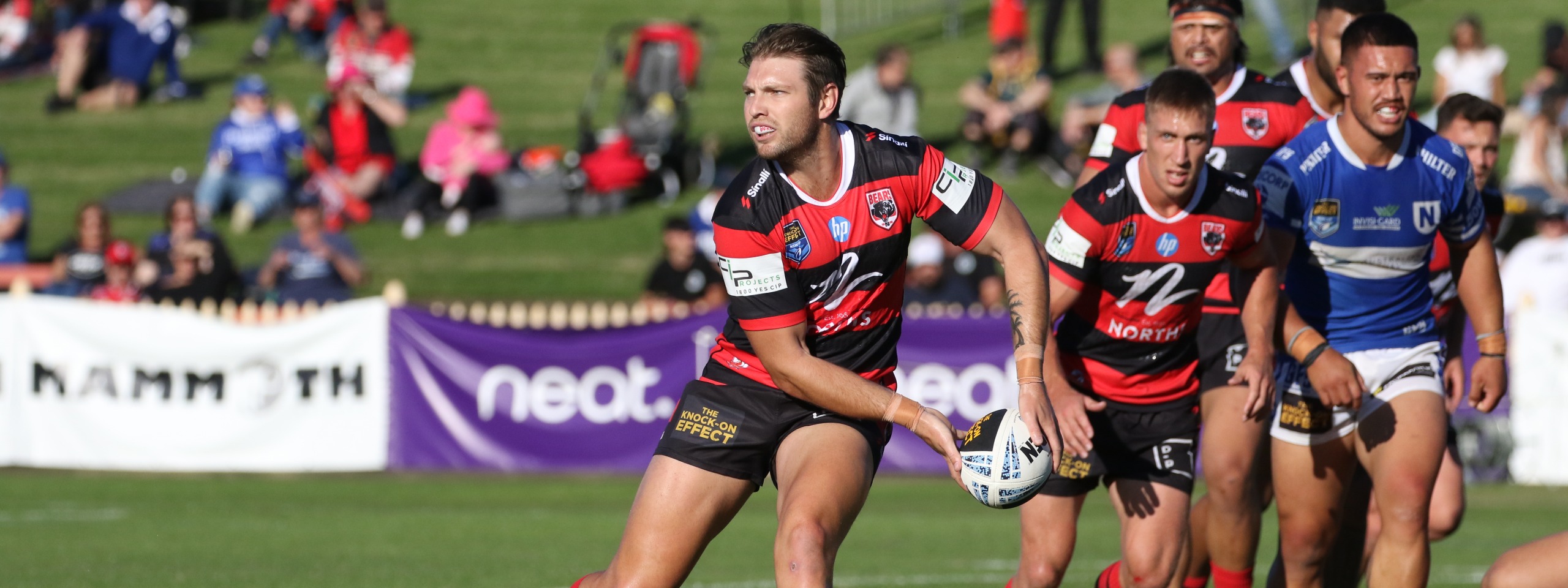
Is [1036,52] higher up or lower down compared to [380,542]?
higher up

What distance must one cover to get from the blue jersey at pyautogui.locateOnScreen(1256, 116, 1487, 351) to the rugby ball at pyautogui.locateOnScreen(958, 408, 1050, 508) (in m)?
2.02

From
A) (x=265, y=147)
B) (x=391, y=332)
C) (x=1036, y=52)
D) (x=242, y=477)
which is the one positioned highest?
(x=1036, y=52)

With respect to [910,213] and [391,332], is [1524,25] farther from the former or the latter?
[910,213]

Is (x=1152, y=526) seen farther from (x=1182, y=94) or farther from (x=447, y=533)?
(x=447, y=533)

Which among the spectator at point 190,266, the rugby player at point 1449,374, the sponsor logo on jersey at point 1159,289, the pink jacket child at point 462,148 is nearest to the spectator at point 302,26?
the pink jacket child at point 462,148

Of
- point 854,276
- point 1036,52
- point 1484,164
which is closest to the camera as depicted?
point 854,276

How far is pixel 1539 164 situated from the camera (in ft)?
55.7

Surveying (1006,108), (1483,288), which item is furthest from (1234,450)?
(1006,108)

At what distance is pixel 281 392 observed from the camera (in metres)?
13.9

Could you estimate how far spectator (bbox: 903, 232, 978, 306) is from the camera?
603 inches

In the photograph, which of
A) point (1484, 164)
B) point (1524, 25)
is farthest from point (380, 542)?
point (1524, 25)

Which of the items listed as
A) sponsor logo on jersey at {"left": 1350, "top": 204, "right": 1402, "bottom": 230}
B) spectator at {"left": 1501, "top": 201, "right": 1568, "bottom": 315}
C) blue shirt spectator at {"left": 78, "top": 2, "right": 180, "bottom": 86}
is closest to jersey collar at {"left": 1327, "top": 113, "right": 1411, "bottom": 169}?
sponsor logo on jersey at {"left": 1350, "top": 204, "right": 1402, "bottom": 230}

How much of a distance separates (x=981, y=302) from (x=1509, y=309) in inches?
177

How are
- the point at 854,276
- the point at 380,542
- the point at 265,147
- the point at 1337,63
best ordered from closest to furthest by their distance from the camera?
the point at 854,276 < the point at 1337,63 < the point at 380,542 < the point at 265,147
